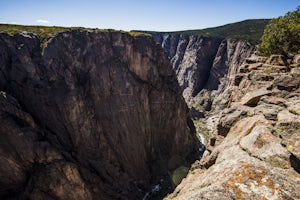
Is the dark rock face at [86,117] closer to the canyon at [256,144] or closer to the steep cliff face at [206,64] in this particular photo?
the canyon at [256,144]

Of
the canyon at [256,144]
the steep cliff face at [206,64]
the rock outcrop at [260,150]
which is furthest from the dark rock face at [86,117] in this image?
the steep cliff face at [206,64]

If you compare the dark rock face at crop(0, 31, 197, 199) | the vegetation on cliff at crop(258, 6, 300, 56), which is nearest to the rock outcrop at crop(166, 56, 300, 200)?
the vegetation on cliff at crop(258, 6, 300, 56)

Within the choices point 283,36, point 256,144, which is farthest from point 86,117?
point 256,144

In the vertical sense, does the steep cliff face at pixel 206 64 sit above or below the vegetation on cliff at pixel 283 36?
below

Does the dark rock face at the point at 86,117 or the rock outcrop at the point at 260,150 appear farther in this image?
the dark rock face at the point at 86,117

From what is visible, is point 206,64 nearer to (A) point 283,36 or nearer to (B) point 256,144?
(A) point 283,36

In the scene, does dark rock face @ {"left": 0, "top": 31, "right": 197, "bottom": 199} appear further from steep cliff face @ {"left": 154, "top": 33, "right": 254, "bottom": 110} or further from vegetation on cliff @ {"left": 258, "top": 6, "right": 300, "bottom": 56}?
steep cliff face @ {"left": 154, "top": 33, "right": 254, "bottom": 110}
